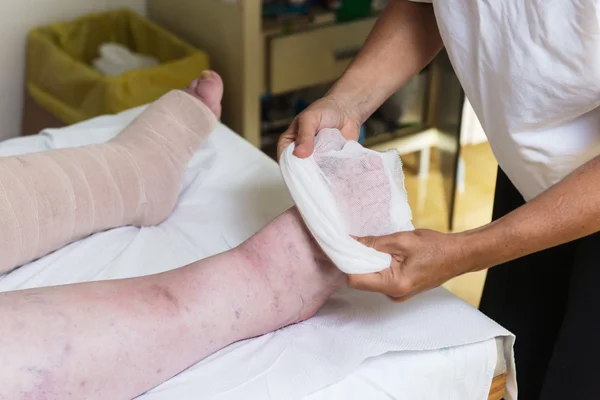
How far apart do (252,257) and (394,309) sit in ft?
0.68

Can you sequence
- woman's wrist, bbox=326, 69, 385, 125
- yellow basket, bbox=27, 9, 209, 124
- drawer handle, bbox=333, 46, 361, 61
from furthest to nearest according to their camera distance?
drawer handle, bbox=333, 46, 361, 61
yellow basket, bbox=27, 9, 209, 124
woman's wrist, bbox=326, 69, 385, 125

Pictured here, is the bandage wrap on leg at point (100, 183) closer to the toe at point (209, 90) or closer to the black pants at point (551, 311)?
the toe at point (209, 90)

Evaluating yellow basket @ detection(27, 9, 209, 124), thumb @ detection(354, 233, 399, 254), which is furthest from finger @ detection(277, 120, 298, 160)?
yellow basket @ detection(27, 9, 209, 124)

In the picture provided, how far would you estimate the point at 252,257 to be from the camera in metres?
0.96

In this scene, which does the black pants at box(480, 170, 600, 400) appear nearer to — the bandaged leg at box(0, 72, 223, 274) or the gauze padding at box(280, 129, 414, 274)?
→ the gauze padding at box(280, 129, 414, 274)

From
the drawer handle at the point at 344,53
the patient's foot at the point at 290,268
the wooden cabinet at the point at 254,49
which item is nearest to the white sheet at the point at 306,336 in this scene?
the patient's foot at the point at 290,268

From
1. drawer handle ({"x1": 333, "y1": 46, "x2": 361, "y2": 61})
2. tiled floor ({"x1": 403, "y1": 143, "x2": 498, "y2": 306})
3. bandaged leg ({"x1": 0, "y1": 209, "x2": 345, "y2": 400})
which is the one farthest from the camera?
tiled floor ({"x1": 403, "y1": 143, "x2": 498, "y2": 306})

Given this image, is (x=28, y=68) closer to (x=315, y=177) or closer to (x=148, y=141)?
(x=148, y=141)

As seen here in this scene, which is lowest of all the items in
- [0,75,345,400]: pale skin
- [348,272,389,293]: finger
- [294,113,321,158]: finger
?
[0,75,345,400]: pale skin

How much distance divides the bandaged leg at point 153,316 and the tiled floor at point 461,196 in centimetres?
121

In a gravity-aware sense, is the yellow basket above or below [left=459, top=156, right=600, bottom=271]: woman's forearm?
below

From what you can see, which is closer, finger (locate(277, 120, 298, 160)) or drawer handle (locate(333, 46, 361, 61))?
finger (locate(277, 120, 298, 160))

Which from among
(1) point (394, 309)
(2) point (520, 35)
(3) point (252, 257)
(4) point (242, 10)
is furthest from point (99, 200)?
(4) point (242, 10)

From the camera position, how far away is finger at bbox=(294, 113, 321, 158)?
3.13 feet
